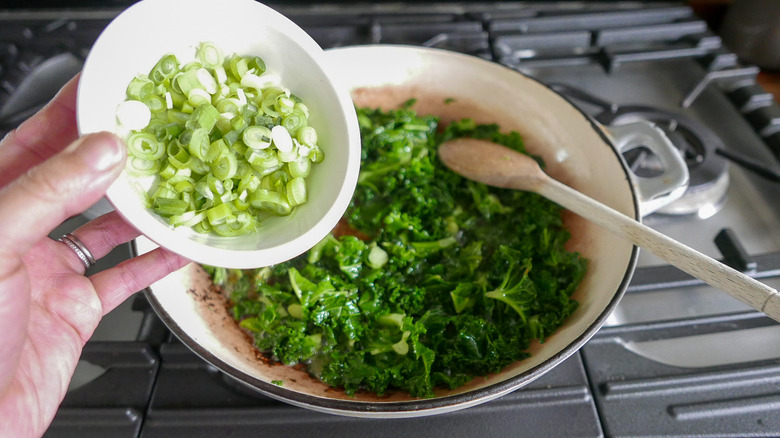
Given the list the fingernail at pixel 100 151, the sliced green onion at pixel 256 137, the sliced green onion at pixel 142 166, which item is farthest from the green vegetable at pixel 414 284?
the fingernail at pixel 100 151

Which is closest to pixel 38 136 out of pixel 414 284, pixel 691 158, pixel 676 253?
pixel 414 284

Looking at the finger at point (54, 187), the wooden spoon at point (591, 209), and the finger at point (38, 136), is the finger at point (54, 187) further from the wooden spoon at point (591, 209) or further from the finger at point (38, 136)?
the wooden spoon at point (591, 209)

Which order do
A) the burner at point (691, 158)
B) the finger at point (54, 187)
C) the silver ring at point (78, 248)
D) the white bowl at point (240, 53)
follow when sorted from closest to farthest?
the finger at point (54, 187)
the white bowl at point (240, 53)
the silver ring at point (78, 248)
the burner at point (691, 158)

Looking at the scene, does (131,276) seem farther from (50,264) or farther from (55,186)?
(55,186)

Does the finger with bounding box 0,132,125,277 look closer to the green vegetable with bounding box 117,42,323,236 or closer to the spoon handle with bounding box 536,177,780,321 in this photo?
the green vegetable with bounding box 117,42,323,236

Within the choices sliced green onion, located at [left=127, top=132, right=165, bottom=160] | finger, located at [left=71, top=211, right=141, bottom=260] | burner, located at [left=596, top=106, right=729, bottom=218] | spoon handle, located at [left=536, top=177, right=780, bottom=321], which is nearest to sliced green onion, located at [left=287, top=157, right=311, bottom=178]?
sliced green onion, located at [left=127, top=132, right=165, bottom=160]
